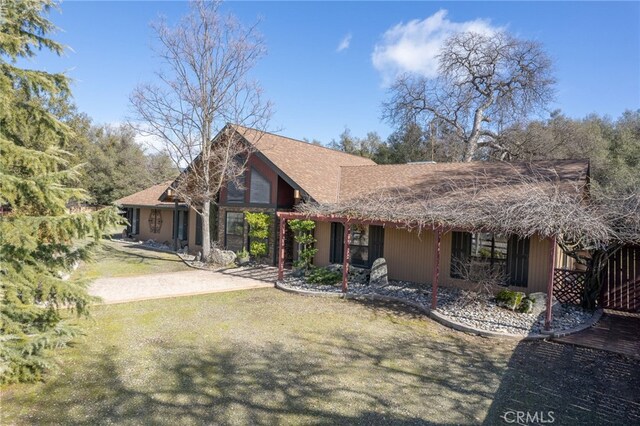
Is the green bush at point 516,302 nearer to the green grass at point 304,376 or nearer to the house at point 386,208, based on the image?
the house at point 386,208

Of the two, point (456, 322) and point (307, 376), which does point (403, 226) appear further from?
point (307, 376)

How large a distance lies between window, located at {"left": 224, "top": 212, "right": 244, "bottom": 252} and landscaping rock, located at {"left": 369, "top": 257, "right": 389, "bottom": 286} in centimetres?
706

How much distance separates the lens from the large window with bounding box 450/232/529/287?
11039mm

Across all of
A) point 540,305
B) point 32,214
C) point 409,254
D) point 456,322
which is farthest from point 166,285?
point 540,305

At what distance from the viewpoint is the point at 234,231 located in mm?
17250

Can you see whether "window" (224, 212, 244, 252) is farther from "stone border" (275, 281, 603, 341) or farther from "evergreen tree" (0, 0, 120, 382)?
"evergreen tree" (0, 0, 120, 382)

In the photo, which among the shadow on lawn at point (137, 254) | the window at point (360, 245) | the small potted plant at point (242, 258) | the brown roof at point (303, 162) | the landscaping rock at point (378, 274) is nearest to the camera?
the landscaping rock at point (378, 274)

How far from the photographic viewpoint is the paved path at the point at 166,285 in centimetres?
1033

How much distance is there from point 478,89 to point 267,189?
24.3 metres

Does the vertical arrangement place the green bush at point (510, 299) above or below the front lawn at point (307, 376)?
above

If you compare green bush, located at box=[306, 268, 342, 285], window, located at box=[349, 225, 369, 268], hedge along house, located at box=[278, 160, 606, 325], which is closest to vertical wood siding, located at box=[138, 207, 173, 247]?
hedge along house, located at box=[278, 160, 606, 325]

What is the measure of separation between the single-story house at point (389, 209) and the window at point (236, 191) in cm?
6

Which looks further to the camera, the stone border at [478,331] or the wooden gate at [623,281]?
the wooden gate at [623,281]

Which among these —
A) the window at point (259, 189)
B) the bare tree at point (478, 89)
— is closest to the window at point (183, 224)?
the window at point (259, 189)
